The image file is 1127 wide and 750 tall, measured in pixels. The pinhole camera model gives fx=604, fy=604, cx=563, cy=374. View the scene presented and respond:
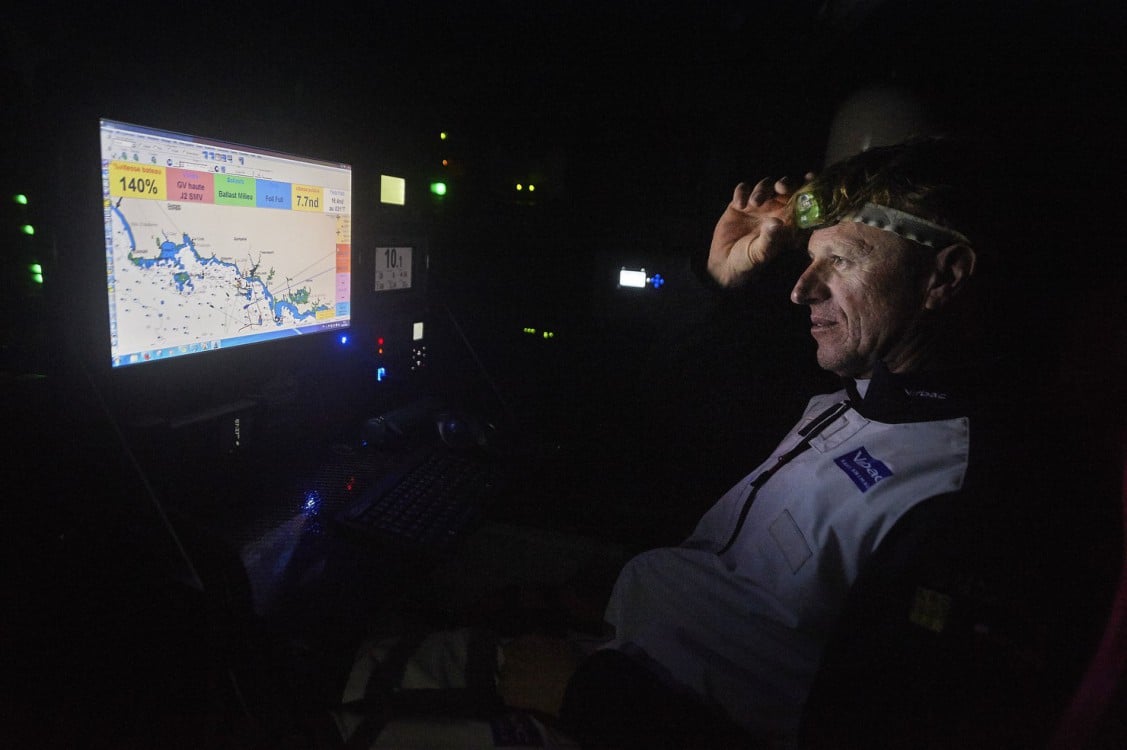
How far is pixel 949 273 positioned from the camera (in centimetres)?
107

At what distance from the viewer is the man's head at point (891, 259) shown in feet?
3.51

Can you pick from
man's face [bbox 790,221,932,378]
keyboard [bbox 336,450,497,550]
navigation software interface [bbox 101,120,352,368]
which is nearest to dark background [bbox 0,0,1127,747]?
navigation software interface [bbox 101,120,352,368]

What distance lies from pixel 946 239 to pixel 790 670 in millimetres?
783

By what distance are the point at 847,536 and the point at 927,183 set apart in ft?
2.12

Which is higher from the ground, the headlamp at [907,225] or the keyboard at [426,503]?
the headlamp at [907,225]

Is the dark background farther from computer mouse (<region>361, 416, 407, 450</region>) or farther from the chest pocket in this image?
the chest pocket

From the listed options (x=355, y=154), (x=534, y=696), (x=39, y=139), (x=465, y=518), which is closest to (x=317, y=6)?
(x=355, y=154)

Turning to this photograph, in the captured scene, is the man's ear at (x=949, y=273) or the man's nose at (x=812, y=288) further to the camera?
the man's nose at (x=812, y=288)

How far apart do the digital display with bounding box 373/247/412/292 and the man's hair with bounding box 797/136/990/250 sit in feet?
3.57

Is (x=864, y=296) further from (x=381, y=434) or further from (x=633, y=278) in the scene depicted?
(x=381, y=434)

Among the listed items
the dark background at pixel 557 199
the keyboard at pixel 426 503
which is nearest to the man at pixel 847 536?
the dark background at pixel 557 199

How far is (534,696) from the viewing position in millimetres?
1042

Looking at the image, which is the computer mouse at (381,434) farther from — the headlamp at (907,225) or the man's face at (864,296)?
the headlamp at (907,225)

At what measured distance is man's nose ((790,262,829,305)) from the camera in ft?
4.15
